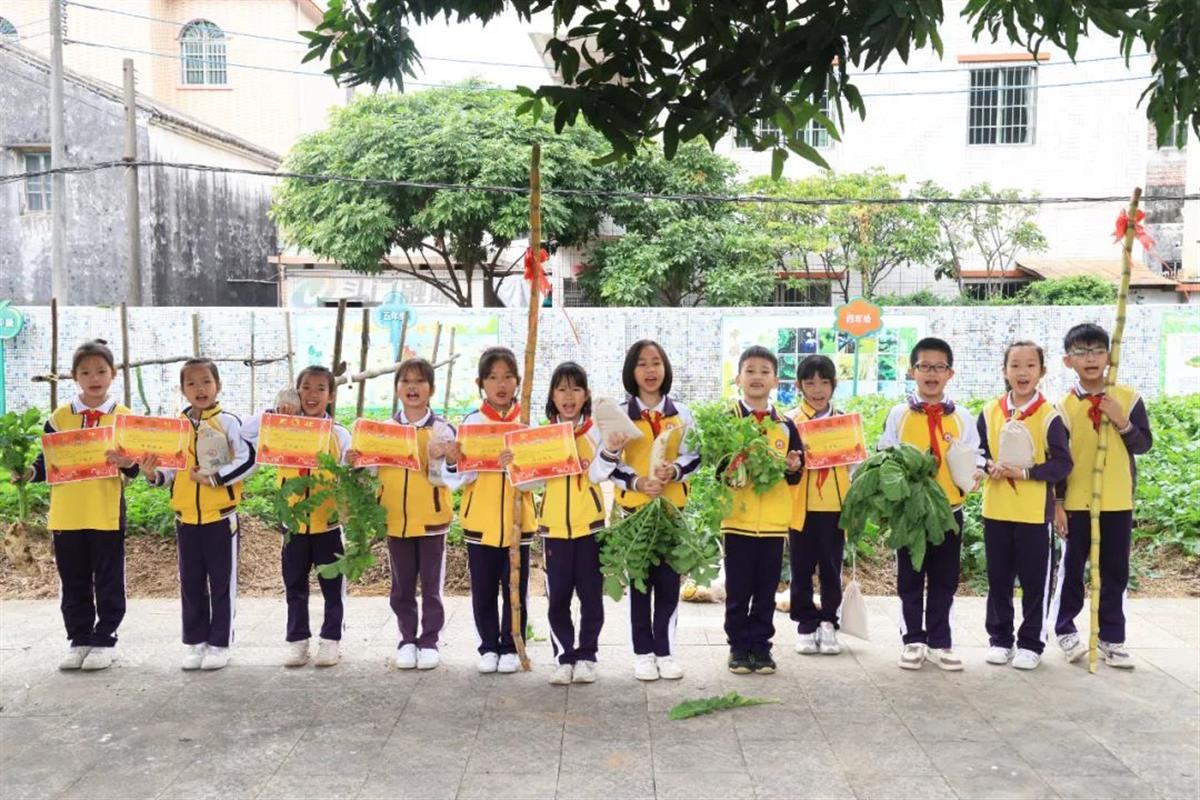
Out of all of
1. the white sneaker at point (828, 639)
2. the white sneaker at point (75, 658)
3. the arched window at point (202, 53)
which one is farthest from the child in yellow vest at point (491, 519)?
the arched window at point (202, 53)

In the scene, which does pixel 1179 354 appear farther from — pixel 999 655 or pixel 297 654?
pixel 297 654

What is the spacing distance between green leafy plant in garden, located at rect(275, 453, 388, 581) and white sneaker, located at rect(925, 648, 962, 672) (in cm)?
293

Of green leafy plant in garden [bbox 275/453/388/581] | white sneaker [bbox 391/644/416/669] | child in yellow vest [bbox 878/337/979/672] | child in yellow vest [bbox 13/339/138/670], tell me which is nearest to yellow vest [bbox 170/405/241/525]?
child in yellow vest [bbox 13/339/138/670]

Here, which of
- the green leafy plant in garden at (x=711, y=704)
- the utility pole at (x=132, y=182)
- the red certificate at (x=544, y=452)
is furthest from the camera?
the utility pole at (x=132, y=182)

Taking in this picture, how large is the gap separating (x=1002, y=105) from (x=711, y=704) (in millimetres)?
20375

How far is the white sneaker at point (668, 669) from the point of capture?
5.48 m

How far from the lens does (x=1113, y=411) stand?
217 inches

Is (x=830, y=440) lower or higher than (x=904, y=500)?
higher

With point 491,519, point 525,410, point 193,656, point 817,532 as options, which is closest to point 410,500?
point 491,519

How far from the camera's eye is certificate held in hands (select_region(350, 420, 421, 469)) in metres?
5.48

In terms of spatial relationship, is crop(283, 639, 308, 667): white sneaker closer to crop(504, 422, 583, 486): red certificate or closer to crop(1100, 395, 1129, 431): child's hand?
crop(504, 422, 583, 486): red certificate

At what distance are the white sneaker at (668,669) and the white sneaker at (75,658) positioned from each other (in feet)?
9.81

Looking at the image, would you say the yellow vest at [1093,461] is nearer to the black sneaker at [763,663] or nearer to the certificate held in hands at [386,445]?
the black sneaker at [763,663]

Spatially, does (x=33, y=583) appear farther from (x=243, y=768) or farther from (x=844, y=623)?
(x=844, y=623)
